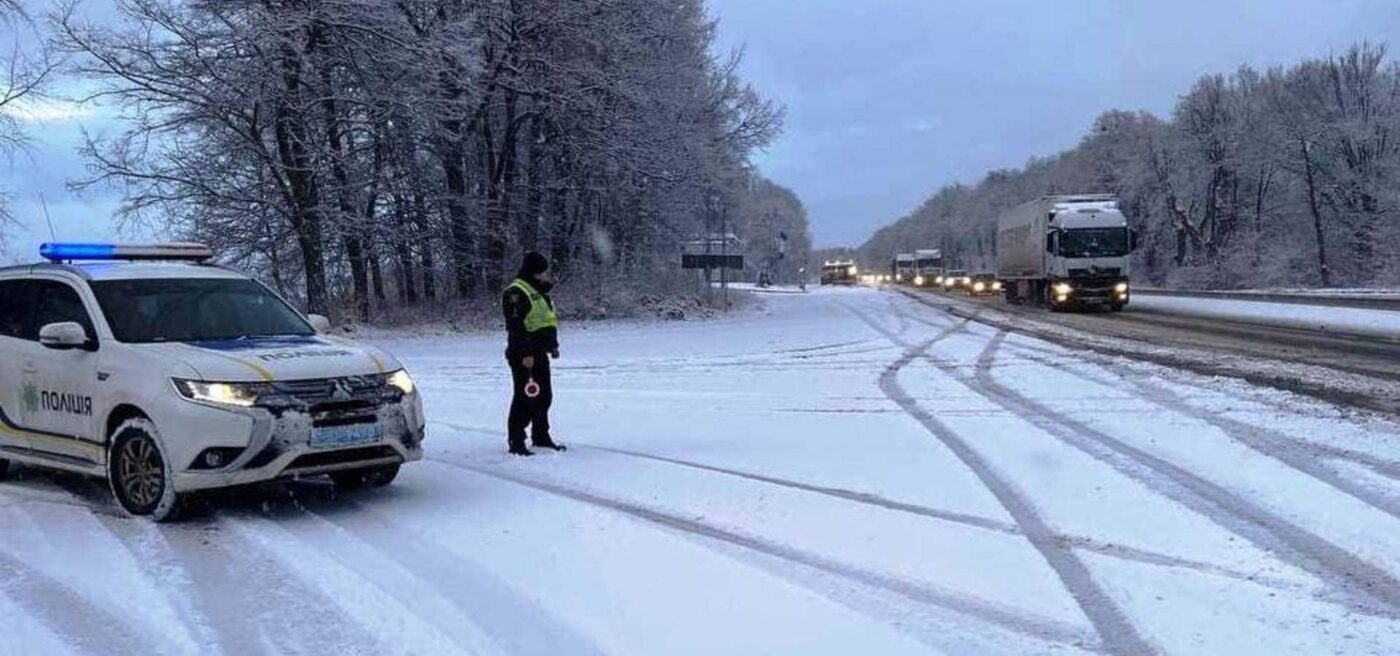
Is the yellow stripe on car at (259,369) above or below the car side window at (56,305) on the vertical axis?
below

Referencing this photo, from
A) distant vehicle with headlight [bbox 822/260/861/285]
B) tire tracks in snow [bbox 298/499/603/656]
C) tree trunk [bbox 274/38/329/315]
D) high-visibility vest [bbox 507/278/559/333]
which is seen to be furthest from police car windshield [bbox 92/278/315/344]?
distant vehicle with headlight [bbox 822/260/861/285]

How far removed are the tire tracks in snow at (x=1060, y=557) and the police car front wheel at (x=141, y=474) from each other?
17.1 feet

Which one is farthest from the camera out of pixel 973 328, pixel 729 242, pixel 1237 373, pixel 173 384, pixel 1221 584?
pixel 729 242

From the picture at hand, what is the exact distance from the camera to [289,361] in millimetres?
7246

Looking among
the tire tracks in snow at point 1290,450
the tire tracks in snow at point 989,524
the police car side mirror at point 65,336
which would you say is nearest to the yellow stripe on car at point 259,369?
the police car side mirror at point 65,336

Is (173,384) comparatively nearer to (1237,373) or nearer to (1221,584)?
(1221,584)

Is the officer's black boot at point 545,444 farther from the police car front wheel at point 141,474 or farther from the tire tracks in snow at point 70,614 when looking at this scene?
the tire tracks in snow at point 70,614

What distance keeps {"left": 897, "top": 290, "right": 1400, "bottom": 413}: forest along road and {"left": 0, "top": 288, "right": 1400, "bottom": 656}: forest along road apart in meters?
1.96

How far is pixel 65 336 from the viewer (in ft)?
25.0

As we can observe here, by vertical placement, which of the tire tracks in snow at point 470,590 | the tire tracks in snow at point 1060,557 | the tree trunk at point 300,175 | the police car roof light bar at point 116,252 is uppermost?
the tree trunk at point 300,175

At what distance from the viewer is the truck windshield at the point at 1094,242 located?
35.8 m

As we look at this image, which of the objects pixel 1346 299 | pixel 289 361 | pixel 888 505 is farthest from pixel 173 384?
pixel 1346 299

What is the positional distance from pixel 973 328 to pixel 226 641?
2548cm

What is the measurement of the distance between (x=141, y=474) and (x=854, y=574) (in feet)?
15.3
